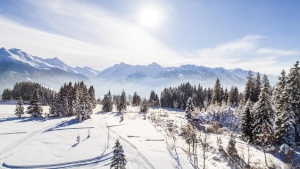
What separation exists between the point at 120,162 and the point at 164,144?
2894 cm

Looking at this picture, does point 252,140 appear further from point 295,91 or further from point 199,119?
point 199,119

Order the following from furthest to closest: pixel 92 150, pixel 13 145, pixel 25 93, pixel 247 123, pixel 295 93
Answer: pixel 25 93, pixel 247 123, pixel 295 93, pixel 13 145, pixel 92 150

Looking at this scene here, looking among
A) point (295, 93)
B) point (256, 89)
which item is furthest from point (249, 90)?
point (295, 93)

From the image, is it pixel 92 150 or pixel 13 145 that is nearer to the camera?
pixel 92 150

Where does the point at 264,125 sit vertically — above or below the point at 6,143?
above

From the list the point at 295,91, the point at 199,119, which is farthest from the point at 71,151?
the point at 199,119

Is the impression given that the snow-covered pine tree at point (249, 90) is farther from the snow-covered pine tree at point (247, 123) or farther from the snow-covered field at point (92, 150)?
the snow-covered field at point (92, 150)

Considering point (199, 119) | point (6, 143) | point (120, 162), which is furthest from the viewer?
point (199, 119)

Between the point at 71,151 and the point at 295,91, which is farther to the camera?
the point at 295,91

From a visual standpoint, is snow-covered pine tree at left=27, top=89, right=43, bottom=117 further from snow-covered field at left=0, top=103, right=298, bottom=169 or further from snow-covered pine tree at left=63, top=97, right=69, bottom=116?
snow-covered field at left=0, top=103, right=298, bottom=169

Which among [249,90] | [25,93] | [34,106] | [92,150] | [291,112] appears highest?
[249,90]

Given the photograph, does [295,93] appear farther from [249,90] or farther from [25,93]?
[25,93]

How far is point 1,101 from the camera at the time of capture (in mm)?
123312

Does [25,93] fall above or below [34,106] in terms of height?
above
